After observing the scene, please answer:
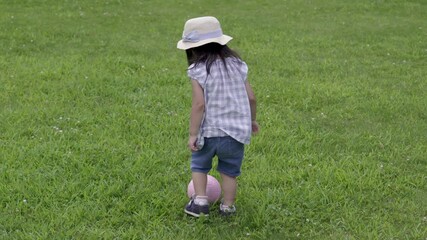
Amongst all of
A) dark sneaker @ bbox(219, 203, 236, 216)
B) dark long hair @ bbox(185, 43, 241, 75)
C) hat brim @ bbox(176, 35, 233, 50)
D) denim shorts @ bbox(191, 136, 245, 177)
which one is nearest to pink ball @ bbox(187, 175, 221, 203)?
dark sneaker @ bbox(219, 203, 236, 216)

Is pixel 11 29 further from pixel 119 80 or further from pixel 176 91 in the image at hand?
pixel 176 91

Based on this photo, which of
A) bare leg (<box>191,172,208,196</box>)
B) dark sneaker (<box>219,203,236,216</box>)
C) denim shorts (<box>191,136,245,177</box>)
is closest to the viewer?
denim shorts (<box>191,136,245,177</box>)

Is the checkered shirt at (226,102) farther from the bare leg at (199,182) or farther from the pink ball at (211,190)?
the pink ball at (211,190)

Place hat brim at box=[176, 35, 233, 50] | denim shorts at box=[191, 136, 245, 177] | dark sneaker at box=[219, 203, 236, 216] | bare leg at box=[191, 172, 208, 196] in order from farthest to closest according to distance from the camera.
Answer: dark sneaker at box=[219, 203, 236, 216] < bare leg at box=[191, 172, 208, 196] < denim shorts at box=[191, 136, 245, 177] < hat brim at box=[176, 35, 233, 50]

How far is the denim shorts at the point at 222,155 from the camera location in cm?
347

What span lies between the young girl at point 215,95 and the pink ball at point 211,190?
0.32 m

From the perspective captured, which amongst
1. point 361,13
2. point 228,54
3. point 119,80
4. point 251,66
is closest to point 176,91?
point 119,80

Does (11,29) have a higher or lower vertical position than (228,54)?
lower

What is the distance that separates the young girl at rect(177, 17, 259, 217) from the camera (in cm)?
334

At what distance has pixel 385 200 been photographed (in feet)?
13.3

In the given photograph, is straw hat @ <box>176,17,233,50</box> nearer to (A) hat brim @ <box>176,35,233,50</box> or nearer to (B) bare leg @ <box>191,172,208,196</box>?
(A) hat brim @ <box>176,35,233,50</box>

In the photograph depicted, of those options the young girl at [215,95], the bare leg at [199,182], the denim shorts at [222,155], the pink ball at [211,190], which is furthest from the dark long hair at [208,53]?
the pink ball at [211,190]

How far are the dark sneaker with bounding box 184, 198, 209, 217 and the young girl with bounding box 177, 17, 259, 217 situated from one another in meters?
0.31

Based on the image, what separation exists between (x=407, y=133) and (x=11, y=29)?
691 cm
